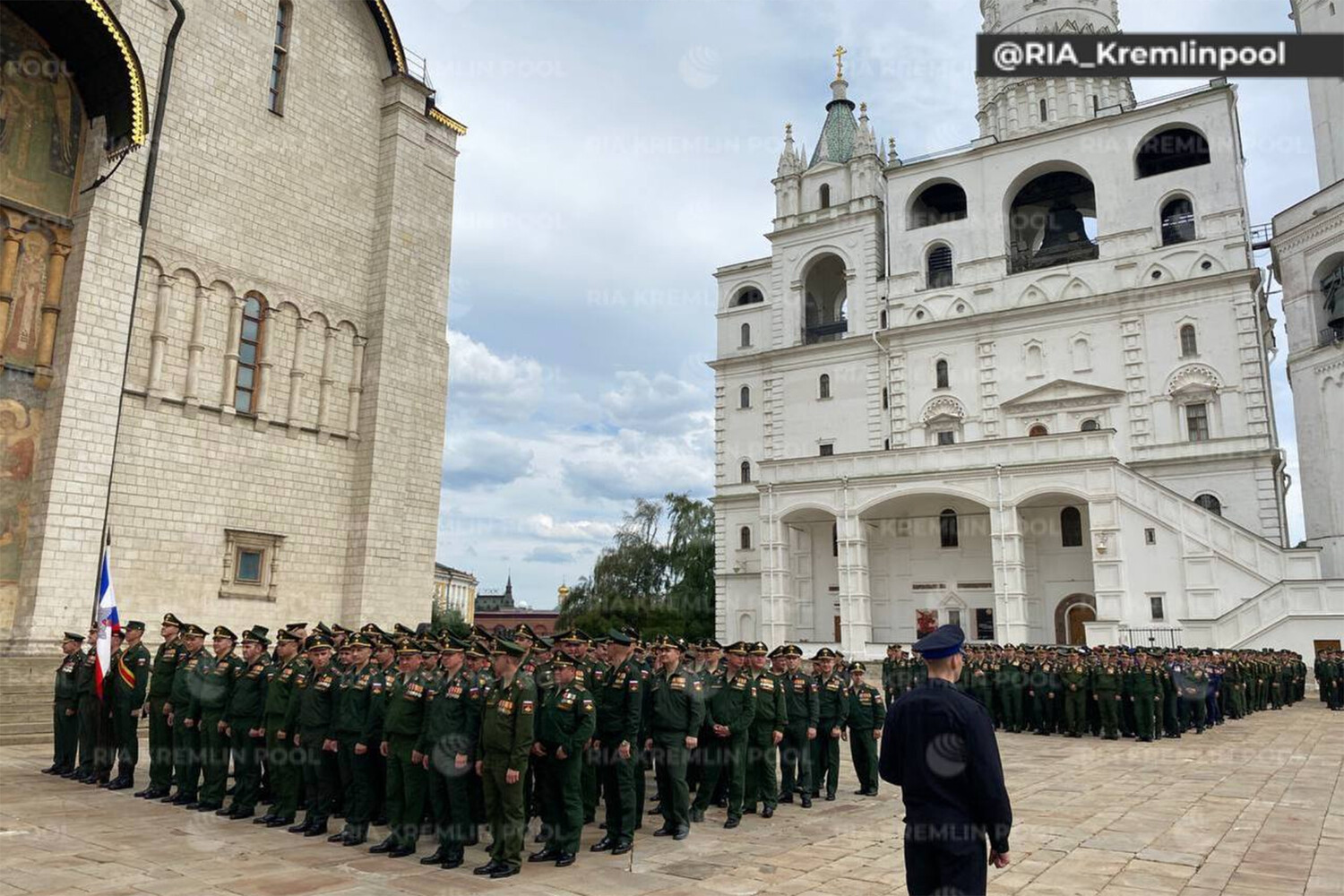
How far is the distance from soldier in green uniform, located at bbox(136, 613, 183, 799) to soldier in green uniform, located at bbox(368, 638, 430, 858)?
3572 mm

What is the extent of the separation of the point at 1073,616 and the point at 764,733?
25.6 meters

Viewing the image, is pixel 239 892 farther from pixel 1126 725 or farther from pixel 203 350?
pixel 1126 725

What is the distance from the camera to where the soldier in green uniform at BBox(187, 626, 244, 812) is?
9.34 metres

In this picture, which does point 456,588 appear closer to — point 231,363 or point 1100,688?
point 231,363

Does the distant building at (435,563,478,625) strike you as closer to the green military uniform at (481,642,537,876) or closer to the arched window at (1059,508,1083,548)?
the arched window at (1059,508,1083,548)

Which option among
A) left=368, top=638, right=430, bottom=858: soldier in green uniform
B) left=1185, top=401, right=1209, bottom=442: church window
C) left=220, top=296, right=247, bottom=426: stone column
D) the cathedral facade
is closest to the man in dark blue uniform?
left=368, top=638, right=430, bottom=858: soldier in green uniform

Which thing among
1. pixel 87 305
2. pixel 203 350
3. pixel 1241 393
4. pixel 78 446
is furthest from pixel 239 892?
pixel 1241 393

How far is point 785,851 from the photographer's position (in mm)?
7828

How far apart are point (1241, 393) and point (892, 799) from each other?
2759 centimetres

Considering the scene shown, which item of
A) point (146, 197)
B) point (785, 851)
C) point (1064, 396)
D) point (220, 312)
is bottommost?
point (785, 851)

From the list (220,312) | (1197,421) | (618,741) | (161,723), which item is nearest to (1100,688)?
(618,741)

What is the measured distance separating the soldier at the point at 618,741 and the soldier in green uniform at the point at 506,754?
0.93 m

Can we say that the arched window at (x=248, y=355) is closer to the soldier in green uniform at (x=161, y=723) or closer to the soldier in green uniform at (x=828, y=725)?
the soldier in green uniform at (x=161, y=723)

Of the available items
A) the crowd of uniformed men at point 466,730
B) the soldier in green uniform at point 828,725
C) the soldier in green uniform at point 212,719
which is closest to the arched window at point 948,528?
the crowd of uniformed men at point 466,730
